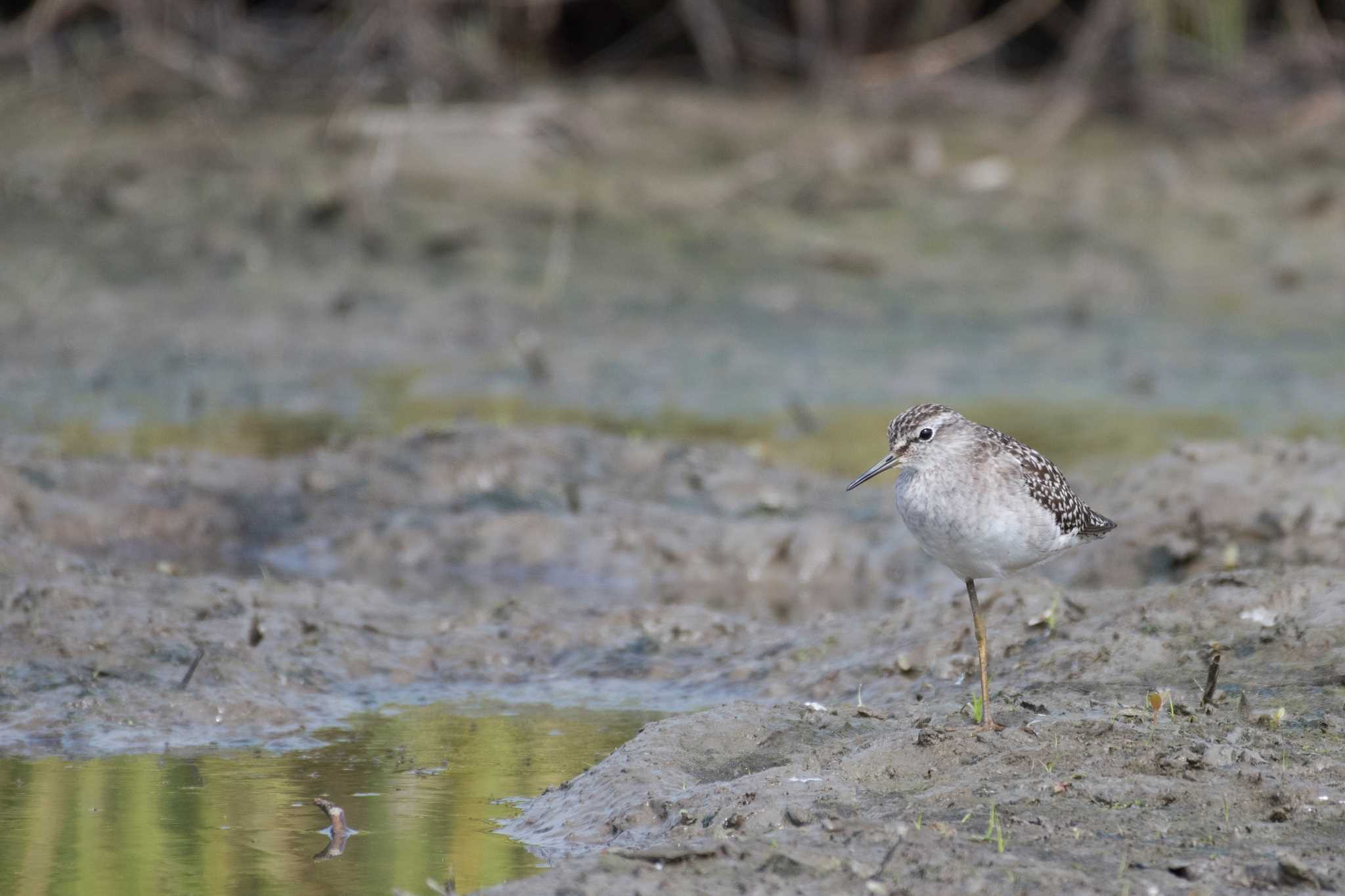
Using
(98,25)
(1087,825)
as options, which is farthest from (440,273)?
(1087,825)

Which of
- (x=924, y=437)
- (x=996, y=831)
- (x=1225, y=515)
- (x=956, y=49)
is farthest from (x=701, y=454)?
A: (x=956, y=49)

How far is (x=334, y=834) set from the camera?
14.9ft

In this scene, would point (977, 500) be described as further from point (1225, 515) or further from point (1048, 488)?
point (1225, 515)

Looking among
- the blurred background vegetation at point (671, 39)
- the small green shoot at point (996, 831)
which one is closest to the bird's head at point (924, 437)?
the small green shoot at point (996, 831)

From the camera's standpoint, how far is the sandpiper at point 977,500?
4605 mm

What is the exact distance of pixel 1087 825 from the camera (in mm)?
4031

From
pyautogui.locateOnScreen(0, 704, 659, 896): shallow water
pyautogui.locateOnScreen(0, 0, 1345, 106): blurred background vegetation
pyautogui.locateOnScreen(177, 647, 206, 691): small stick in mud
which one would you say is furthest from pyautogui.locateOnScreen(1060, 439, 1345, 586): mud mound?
pyautogui.locateOnScreen(0, 0, 1345, 106): blurred background vegetation

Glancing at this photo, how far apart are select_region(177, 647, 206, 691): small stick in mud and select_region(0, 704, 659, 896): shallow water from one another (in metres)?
0.32

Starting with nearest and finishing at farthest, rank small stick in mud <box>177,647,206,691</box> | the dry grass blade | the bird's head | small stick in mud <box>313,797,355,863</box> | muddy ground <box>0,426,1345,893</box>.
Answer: muddy ground <box>0,426,1345,893</box> < small stick in mud <box>313,797,355,863</box> < the bird's head < small stick in mud <box>177,647,206,691</box> < the dry grass blade

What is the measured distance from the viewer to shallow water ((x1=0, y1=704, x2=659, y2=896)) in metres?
4.33

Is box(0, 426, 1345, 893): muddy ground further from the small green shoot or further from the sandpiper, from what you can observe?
the sandpiper

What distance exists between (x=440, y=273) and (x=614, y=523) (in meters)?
4.81

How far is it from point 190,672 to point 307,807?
85 centimetres

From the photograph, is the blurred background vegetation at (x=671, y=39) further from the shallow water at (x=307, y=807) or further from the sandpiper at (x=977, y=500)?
the sandpiper at (x=977, y=500)
